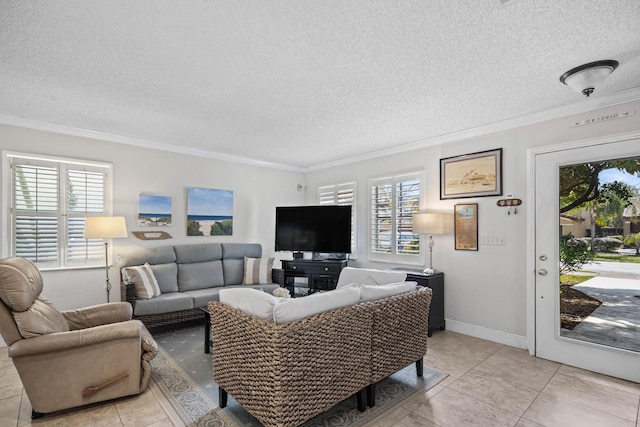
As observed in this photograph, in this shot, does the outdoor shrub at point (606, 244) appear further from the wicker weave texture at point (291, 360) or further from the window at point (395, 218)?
the wicker weave texture at point (291, 360)

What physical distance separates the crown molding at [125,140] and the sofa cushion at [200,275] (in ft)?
5.62

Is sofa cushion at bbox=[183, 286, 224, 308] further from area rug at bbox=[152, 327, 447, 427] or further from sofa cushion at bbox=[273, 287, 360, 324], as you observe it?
sofa cushion at bbox=[273, 287, 360, 324]

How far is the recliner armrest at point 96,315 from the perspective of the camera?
9.15ft

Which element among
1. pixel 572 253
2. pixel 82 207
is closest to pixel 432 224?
pixel 572 253

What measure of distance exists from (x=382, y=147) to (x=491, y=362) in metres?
3.04

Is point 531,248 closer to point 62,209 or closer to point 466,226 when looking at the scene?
point 466,226

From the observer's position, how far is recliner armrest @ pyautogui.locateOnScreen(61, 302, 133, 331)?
279 centimetres

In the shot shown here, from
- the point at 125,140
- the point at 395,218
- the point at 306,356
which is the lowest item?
the point at 306,356

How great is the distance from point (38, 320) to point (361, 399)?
92.1 inches

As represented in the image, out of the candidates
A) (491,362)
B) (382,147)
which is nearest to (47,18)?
(382,147)

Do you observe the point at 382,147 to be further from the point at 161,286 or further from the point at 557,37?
the point at 161,286

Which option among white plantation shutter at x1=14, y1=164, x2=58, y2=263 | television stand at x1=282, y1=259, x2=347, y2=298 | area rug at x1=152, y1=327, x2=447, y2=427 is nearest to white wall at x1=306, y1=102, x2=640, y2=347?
area rug at x1=152, y1=327, x2=447, y2=427

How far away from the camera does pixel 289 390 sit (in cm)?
180

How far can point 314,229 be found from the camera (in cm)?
525
